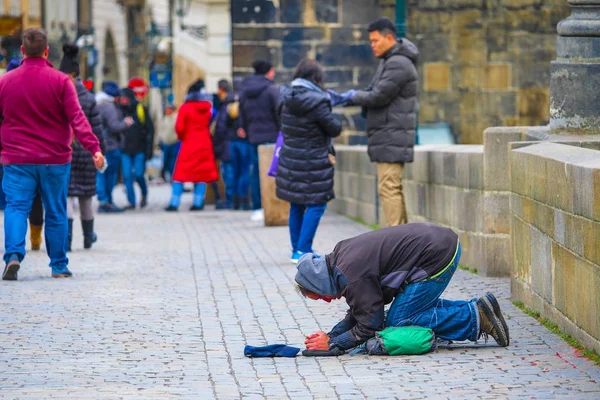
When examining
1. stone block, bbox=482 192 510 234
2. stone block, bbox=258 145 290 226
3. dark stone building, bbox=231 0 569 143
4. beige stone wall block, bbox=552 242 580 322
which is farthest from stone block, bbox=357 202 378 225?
beige stone wall block, bbox=552 242 580 322

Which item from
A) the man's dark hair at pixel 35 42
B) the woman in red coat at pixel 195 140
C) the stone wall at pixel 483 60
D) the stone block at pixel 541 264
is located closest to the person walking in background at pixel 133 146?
the woman in red coat at pixel 195 140

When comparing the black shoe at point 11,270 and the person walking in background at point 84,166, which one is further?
the person walking in background at point 84,166

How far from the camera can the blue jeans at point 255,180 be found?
734 inches

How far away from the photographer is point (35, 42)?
1098cm

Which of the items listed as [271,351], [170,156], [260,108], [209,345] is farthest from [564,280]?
[170,156]

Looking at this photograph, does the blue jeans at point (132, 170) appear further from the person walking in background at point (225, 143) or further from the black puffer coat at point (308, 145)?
the black puffer coat at point (308, 145)

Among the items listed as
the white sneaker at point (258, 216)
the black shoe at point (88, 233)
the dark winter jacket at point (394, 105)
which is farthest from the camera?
the white sneaker at point (258, 216)

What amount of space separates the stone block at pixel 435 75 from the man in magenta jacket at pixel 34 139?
1209cm

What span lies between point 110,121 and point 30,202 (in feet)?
27.6

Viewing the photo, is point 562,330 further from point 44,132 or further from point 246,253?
point 246,253

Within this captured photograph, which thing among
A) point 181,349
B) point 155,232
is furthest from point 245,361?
point 155,232

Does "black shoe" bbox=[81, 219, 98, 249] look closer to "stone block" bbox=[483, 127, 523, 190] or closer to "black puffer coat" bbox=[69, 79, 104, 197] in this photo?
"black puffer coat" bbox=[69, 79, 104, 197]

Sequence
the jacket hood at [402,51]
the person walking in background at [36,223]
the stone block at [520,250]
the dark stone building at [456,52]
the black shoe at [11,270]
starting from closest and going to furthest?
the stone block at [520,250] → the black shoe at [11,270] → the jacket hood at [402,51] → the person walking in background at [36,223] → the dark stone building at [456,52]

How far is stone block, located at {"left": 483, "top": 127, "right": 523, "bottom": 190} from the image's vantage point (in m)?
10.6
